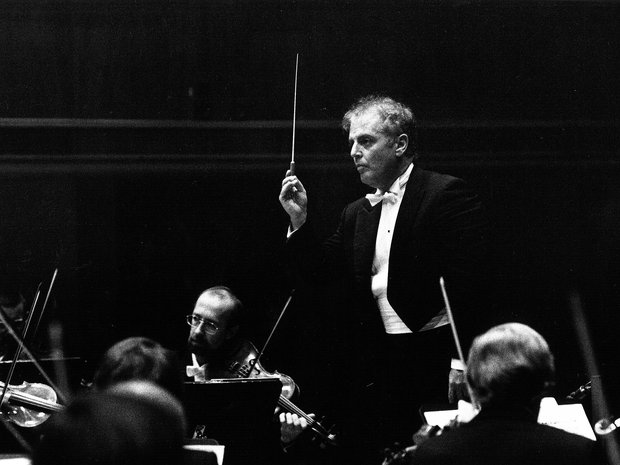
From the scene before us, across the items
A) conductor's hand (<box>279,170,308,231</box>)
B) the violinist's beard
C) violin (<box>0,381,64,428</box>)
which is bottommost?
violin (<box>0,381,64,428</box>)

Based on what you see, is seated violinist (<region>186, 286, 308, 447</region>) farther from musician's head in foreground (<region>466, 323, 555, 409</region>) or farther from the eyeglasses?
musician's head in foreground (<region>466, 323, 555, 409</region>)

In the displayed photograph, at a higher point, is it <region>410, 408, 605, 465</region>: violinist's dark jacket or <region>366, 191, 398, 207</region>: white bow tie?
<region>366, 191, 398, 207</region>: white bow tie

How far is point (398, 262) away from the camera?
3.43m

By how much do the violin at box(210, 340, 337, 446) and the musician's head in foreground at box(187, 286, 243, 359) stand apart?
0.09 meters

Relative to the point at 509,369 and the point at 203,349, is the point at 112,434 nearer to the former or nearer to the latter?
the point at 509,369

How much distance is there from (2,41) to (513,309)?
8.35 feet

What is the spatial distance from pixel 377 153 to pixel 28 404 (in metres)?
1.57

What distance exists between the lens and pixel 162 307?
13.0 feet

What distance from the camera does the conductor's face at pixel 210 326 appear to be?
3.51 meters

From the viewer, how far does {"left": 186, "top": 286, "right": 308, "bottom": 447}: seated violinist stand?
3.43 meters

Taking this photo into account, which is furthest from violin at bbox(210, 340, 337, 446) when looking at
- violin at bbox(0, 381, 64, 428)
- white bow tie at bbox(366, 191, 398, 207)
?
white bow tie at bbox(366, 191, 398, 207)

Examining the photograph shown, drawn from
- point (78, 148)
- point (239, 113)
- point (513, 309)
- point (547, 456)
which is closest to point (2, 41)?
point (78, 148)

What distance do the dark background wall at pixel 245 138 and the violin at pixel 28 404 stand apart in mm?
742

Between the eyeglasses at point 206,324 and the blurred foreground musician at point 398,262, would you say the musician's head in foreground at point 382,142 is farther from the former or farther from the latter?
the eyeglasses at point 206,324
